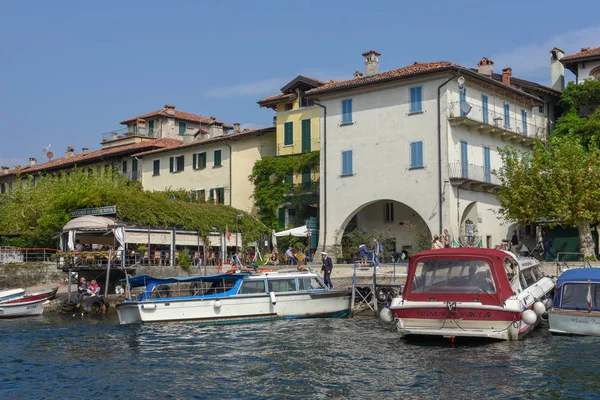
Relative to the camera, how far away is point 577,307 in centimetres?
2014

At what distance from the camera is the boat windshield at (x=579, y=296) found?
2008 centimetres

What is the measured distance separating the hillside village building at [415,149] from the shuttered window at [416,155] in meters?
0.05

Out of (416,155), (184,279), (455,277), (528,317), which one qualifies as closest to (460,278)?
(455,277)

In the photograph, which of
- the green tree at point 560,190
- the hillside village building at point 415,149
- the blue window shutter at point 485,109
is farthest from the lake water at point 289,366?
the blue window shutter at point 485,109

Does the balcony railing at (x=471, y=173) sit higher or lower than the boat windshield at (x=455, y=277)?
higher

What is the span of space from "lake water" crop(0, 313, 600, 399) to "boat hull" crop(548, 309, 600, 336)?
229 millimetres

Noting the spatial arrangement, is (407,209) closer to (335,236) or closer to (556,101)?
(335,236)

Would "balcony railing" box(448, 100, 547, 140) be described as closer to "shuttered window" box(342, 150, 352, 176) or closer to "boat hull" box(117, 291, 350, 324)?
"shuttered window" box(342, 150, 352, 176)

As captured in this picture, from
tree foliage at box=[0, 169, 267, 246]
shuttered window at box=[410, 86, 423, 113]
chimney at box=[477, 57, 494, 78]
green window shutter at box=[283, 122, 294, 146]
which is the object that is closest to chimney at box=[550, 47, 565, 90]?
chimney at box=[477, 57, 494, 78]

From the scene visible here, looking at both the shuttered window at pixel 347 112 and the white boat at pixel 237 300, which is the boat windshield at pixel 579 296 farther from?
the shuttered window at pixel 347 112

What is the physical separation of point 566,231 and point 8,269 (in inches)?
1168

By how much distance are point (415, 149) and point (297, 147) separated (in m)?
9.63

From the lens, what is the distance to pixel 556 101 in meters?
48.2

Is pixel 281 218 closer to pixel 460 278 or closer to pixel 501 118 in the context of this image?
pixel 501 118
